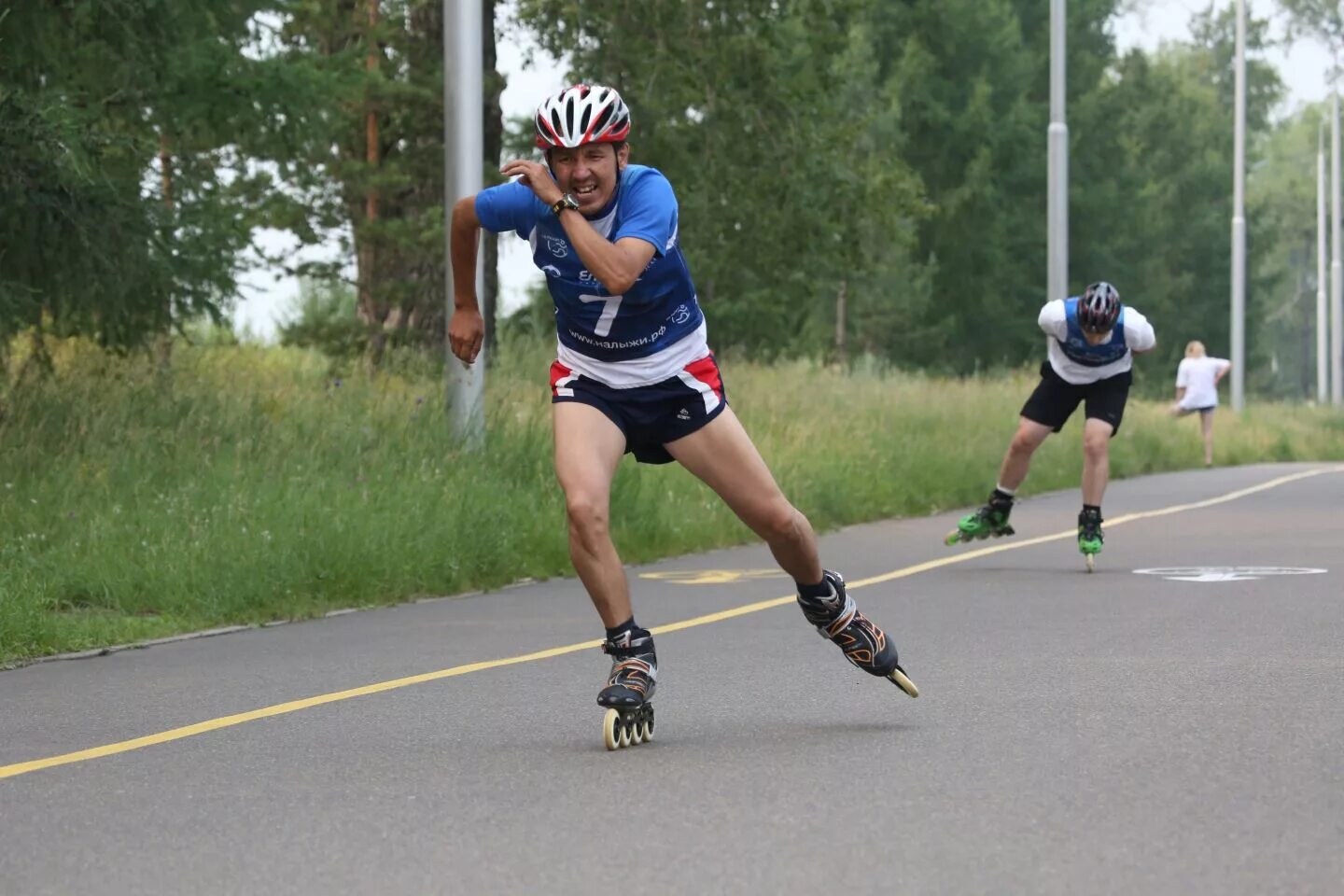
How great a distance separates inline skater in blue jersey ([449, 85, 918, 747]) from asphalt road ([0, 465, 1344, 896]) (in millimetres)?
412

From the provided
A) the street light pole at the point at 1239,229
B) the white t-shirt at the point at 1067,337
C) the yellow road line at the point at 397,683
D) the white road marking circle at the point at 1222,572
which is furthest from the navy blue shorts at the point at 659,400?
the street light pole at the point at 1239,229

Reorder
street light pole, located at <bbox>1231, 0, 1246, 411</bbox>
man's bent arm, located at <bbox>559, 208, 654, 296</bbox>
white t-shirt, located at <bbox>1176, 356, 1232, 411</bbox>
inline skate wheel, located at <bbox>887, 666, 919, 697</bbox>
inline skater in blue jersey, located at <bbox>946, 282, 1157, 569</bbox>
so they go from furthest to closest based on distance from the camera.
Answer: street light pole, located at <bbox>1231, 0, 1246, 411</bbox> < white t-shirt, located at <bbox>1176, 356, 1232, 411</bbox> < inline skater in blue jersey, located at <bbox>946, 282, 1157, 569</bbox> < inline skate wheel, located at <bbox>887, 666, 919, 697</bbox> < man's bent arm, located at <bbox>559, 208, 654, 296</bbox>

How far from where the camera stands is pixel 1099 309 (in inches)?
575

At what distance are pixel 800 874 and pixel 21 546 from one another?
7.59 metres

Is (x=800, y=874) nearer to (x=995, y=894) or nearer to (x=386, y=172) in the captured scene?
(x=995, y=894)

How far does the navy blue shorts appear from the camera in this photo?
7926 mm

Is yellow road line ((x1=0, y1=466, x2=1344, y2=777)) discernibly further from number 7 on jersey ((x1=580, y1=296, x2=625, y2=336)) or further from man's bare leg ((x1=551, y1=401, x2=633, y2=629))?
number 7 on jersey ((x1=580, y1=296, x2=625, y2=336))

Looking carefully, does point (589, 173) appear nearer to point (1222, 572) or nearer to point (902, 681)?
point (902, 681)

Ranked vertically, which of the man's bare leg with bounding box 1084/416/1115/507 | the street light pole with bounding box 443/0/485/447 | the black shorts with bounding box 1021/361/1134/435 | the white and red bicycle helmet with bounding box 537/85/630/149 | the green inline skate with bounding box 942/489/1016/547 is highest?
the street light pole with bounding box 443/0/485/447

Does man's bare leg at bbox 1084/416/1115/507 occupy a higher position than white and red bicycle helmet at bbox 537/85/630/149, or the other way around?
white and red bicycle helmet at bbox 537/85/630/149

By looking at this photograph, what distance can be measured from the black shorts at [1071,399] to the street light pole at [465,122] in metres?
3.83

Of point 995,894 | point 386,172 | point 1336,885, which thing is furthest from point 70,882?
point 386,172

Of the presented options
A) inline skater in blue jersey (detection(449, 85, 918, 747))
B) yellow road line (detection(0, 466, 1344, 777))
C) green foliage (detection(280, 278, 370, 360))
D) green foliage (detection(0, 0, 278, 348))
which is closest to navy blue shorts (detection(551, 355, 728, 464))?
inline skater in blue jersey (detection(449, 85, 918, 747))

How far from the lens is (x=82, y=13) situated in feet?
50.8
